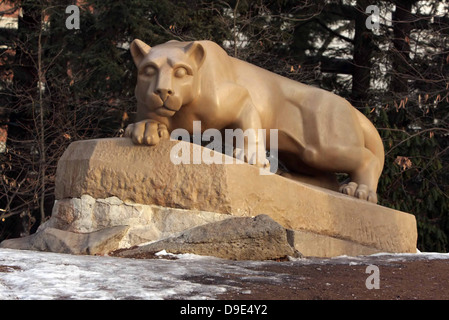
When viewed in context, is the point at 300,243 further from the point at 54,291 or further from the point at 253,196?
the point at 54,291

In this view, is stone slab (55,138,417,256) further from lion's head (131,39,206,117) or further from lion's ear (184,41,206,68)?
lion's ear (184,41,206,68)

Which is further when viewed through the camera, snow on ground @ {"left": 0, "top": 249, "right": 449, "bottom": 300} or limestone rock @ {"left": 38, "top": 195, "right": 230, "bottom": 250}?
limestone rock @ {"left": 38, "top": 195, "right": 230, "bottom": 250}

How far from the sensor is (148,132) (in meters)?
4.84

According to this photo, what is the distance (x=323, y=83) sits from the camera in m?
12.9

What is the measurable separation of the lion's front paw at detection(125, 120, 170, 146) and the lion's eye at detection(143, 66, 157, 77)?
388 millimetres

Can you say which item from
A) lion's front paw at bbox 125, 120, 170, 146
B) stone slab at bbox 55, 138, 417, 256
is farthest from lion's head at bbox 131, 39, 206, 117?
stone slab at bbox 55, 138, 417, 256

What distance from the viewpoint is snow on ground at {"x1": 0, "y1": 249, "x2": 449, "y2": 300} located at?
2.71 m

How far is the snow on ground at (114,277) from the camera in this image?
107 inches

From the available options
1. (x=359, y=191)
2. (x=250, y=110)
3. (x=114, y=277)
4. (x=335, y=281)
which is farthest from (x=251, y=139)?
(x=114, y=277)

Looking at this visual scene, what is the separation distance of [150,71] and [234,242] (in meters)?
1.53

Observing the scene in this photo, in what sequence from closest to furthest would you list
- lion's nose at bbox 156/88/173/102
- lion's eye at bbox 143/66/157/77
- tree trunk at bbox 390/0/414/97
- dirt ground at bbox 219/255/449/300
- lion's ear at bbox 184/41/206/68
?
dirt ground at bbox 219/255/449/300 < lion's nose at bbox 156/88/173/102 < lion's eye at bbox 143/66/157/77 < lion's ear at bbox 184/41/206/68 < tree trunk at bbox 390/0/414/97

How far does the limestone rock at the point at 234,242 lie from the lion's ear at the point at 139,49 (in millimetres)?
1561

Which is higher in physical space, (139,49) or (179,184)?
(139,49)

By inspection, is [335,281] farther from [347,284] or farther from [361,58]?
[361,58]
